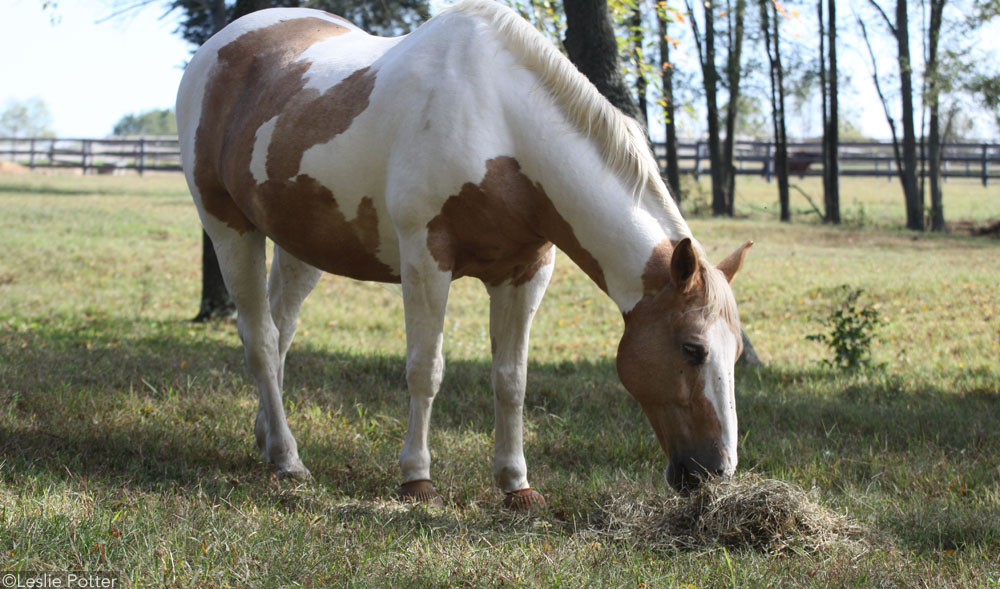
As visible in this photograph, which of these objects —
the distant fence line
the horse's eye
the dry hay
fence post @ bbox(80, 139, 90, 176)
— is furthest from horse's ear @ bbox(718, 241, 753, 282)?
fence post @ bbox(80, 139, 90, 176)

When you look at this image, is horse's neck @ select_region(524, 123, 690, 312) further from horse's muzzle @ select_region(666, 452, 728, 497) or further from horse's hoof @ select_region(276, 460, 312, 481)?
horse's hoof @ select_region(276, 460, 312, 481)

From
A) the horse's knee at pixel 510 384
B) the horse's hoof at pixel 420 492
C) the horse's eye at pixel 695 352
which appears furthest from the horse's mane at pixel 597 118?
the horse's hoof at pixel 420 492

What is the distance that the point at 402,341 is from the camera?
838 centimetres

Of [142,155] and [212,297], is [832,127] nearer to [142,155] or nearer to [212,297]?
[212,297]

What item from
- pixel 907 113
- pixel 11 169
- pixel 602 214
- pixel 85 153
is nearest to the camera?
pixel 602 214

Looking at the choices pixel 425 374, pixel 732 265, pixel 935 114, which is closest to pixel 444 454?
pixel 425 374

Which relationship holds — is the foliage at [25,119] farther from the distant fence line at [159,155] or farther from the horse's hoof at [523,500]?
the horse's hoof at [523,500]

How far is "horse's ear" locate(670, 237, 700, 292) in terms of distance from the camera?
2934 millimetres

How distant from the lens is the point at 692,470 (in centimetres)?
309

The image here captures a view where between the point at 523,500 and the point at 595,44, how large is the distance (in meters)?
3.92

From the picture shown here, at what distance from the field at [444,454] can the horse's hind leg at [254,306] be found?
303 mm

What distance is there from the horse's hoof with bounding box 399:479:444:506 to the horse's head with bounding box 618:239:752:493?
99 centimetres

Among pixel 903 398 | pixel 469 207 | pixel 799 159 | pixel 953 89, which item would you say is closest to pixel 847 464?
pixel 903 398

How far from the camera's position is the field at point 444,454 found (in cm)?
261
